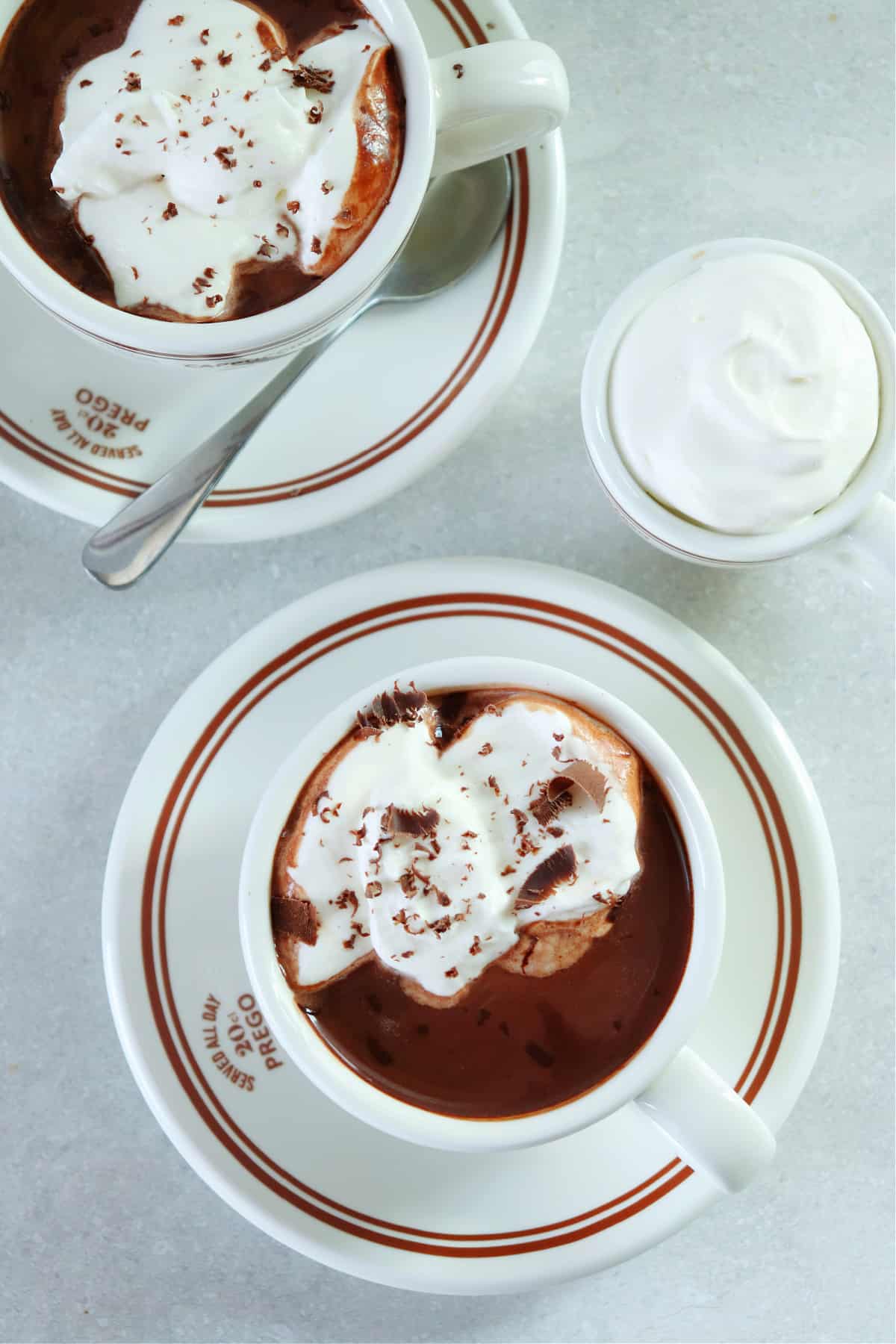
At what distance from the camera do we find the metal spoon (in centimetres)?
141

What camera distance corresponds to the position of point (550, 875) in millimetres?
1213

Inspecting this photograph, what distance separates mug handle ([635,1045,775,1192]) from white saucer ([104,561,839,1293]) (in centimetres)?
21

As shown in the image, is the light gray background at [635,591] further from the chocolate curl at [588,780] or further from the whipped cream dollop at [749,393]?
the chocolate curl at [588,780]

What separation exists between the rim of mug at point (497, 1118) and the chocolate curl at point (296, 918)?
0.02 meters

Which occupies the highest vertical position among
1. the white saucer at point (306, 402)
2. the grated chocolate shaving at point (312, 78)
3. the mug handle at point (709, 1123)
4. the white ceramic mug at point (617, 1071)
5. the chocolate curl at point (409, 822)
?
the grated chocolate shaving at point (312, 78)

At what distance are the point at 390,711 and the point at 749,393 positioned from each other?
0.57 metres

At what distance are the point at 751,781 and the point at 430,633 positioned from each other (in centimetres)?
44

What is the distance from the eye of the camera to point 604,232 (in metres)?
1.63

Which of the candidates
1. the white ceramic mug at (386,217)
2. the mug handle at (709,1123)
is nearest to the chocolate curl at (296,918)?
the mug handle at (709,1123)

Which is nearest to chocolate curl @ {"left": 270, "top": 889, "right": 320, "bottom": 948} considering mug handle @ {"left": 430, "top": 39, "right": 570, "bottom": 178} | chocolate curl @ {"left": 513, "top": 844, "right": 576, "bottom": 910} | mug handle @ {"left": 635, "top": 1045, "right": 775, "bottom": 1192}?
chocolate curl @ {"left": 513, "top": 844, "right": 576, "bottom": 910}

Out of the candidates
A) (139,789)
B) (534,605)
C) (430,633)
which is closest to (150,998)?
(139,789)

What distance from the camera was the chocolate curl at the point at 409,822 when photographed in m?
1.21

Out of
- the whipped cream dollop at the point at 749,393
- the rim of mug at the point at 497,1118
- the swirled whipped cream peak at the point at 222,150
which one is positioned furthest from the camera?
the whipped cream dollop at the point at 749,393

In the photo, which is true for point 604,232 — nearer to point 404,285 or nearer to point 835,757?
point 404,285
